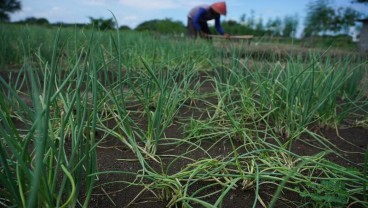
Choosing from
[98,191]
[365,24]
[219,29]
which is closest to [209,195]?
[98,191]

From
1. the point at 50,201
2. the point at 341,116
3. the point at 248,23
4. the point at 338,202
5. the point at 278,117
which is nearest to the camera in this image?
the point at 50,201

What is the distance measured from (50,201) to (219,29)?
234 inches

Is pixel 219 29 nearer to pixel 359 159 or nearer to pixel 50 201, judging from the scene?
pixel 359 159

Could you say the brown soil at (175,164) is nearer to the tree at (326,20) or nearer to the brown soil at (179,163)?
the brown soil at (179,163)

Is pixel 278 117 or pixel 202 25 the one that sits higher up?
pixel 202 25

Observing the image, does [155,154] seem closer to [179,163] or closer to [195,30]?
[179,163]

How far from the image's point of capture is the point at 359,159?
1025 mm

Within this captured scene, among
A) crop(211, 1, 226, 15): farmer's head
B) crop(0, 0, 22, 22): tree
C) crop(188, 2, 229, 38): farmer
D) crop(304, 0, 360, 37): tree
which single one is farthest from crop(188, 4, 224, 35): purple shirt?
crop(0, 0, 22, 22): tree

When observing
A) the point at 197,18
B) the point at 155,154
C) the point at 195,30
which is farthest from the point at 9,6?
the point at 155,154

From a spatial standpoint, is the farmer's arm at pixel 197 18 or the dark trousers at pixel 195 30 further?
the dark trousers at pixel 195 30

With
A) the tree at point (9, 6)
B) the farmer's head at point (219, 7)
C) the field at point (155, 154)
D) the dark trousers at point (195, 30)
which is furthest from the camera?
the tree at point (9, 6)

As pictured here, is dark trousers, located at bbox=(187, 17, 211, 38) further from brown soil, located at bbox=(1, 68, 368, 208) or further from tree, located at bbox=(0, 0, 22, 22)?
tree, located at bbox=(0, 0, 22, 22)

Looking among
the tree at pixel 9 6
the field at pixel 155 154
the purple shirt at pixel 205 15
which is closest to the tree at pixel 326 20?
the purple shirt at pixel 205 15

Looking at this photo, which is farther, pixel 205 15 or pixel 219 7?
pixel 205 15
